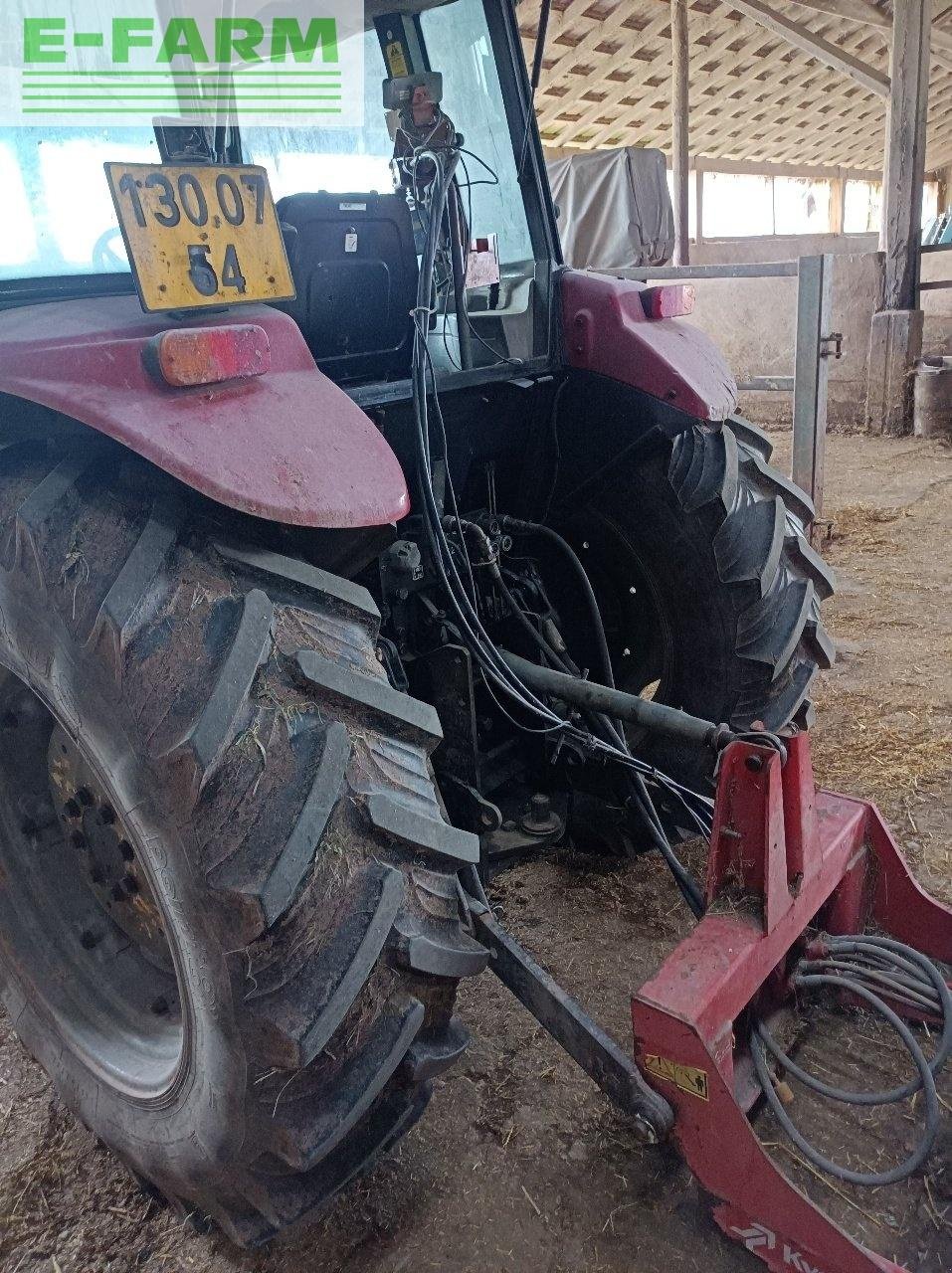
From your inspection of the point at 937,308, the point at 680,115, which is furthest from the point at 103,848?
the point at 937,308

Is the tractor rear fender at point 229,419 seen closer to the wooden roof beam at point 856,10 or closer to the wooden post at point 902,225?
the wooden post at point 902,225

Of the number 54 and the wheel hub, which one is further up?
the number 54

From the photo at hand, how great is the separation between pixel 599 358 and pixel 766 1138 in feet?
5.46

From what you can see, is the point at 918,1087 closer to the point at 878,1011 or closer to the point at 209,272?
the point at 878,1011

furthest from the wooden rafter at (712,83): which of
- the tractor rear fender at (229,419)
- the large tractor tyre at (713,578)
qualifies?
the tractor rear fender at (229,419)

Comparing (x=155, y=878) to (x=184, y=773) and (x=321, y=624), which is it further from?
(x=321, y=624)

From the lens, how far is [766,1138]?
1749mm

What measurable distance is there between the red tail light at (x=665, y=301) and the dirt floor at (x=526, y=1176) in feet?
4.69

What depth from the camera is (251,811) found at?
4.23 feet

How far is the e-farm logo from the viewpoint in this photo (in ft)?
5.60

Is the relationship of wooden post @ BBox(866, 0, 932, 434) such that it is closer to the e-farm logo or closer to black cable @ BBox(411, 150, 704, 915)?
black cable @ BBox(411, 150, 704, 915)

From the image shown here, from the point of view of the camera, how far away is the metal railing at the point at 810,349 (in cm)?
467

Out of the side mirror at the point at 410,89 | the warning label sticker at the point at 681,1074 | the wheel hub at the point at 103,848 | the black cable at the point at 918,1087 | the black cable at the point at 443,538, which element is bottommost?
the black cable at the point at 918,1087

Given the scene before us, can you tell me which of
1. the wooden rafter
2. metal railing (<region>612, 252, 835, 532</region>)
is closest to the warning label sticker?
metal railing (<region>612, 252, 835, 532</region>)
